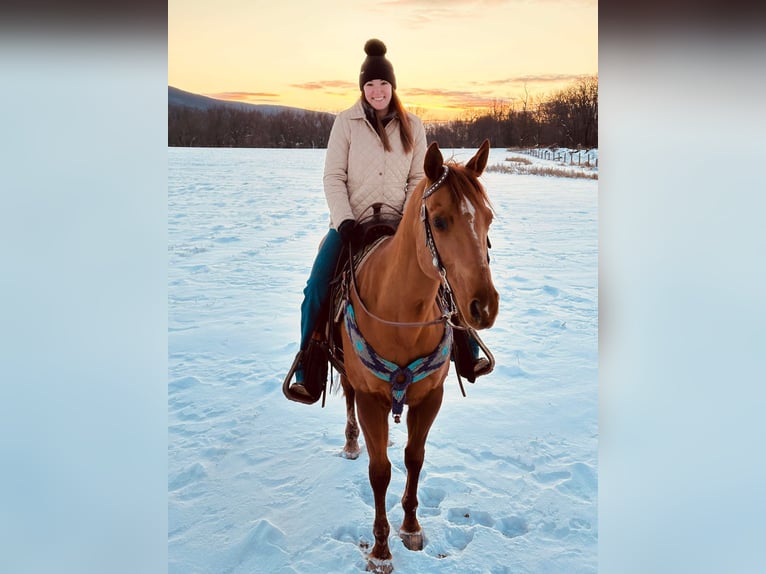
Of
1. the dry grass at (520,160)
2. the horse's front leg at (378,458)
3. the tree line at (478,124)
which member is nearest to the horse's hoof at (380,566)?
the horse's front leg at (378,458)

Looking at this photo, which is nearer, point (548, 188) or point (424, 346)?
point (424, 346)

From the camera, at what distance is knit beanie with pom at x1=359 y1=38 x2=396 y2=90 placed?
2.00m

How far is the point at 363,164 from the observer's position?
2.09 meters

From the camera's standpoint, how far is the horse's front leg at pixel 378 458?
6.55ft

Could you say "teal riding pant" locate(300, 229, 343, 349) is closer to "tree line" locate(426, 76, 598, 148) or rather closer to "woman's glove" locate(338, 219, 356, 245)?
"woman's glove" locate(338, 219, 356, 245)

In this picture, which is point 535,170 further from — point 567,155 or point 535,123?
point 535,123

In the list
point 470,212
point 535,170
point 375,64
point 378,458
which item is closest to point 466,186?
point 470,212
